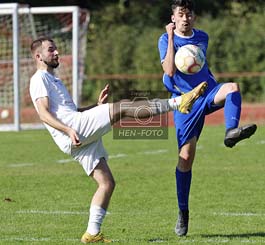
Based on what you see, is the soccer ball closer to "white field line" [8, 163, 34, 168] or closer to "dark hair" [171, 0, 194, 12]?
"dark hair" [171, 0, 194, 12]

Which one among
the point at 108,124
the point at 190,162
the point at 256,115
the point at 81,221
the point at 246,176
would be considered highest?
the point at 108,124

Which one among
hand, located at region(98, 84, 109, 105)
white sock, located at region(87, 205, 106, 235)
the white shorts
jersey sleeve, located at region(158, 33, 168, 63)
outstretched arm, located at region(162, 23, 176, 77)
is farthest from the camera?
jersey sleeve, located at region(158, 33, 168, 63)

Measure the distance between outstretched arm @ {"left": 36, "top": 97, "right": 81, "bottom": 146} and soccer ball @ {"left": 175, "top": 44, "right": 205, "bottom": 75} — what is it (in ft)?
4.76

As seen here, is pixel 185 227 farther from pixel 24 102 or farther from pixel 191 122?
pixel 24 102

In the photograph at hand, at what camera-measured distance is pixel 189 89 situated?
9242 mm

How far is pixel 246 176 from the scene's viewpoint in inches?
555

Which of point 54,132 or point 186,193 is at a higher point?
point 54,132

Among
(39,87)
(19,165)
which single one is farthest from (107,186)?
(19,165)

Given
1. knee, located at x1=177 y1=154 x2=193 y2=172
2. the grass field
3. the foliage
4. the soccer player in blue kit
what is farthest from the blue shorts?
the foliage

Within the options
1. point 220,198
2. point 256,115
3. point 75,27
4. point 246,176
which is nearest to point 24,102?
point 75,27

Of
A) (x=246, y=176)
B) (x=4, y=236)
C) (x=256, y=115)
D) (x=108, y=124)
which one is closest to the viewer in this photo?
(x=108, y=124)

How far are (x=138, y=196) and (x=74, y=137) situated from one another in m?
3.95

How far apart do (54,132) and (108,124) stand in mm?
556

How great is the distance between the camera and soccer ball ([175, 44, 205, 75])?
910cm
